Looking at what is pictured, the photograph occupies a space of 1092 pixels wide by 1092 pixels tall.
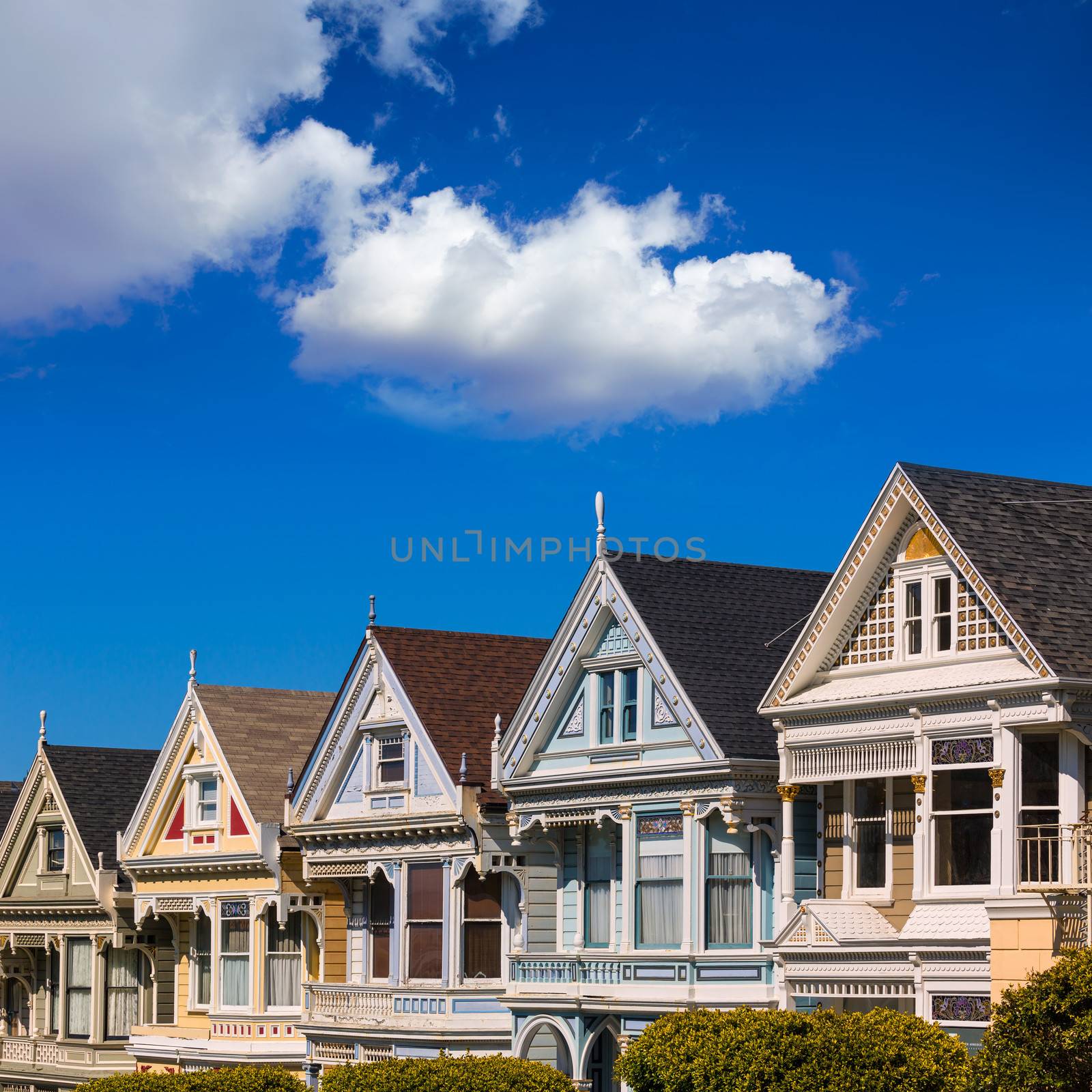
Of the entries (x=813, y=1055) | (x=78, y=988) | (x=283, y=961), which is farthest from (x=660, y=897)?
(x=78, y=988)

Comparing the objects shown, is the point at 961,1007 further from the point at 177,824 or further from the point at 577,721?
the point at 177,824

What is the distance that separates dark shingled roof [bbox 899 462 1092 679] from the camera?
30.8 metres

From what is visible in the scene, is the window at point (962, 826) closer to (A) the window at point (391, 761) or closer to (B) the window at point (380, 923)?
(A) the window at point (391, 761)

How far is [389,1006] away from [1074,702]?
1849 centimetres

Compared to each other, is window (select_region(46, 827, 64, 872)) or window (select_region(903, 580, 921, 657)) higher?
window (select_region(903, 580, 921, 657))

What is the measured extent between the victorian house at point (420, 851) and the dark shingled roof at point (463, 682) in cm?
4

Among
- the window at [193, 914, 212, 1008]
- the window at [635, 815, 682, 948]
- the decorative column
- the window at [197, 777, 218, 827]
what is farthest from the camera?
the window at [193, 914, 212, 1008]

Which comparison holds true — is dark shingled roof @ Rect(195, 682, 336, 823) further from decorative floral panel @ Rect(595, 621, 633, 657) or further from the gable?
the gable

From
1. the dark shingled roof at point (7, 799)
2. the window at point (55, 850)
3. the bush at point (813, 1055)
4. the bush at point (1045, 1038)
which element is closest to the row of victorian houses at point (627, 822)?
the window at point (55, 850)

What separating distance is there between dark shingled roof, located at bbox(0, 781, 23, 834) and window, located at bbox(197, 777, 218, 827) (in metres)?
14.9

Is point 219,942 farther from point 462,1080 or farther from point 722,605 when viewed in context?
point 722,605

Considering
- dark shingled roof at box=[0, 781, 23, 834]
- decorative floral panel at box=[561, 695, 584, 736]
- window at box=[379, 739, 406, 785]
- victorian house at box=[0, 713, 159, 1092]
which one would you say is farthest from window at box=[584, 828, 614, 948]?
dark shingled roof at box=[0, 781, 23, 834]

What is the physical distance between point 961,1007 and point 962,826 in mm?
2794

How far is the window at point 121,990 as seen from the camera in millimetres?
54188
